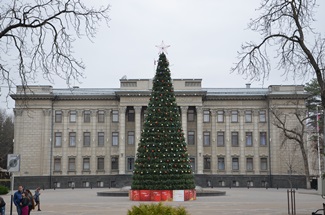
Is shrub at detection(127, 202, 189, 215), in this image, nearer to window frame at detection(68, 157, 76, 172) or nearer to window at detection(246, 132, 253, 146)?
window frame at detection(68, 157, 76, 172)

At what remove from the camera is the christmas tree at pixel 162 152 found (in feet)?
120

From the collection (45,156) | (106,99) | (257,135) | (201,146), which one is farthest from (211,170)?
(45,156)

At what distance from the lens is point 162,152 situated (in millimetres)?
36938

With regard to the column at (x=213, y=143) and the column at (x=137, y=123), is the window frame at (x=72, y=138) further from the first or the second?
the column at (x=213, y=143)

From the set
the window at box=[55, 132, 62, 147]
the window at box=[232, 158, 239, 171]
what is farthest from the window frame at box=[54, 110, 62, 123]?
the window at box=[232, 158, 239, 171]

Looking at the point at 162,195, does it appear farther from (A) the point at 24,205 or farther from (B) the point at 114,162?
(B) the point at 114,162

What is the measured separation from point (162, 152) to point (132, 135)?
114ft

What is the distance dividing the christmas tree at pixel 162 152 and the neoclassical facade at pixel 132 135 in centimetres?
3138

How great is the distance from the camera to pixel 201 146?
69875 mm

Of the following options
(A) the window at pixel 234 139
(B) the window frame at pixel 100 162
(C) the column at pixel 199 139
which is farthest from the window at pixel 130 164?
(A) the window at pixel 234 139

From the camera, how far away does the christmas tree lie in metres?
36.5

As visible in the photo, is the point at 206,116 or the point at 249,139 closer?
the point at 249,139

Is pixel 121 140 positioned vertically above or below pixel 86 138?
below

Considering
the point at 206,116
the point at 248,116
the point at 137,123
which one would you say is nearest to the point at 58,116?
the point at 137,123
